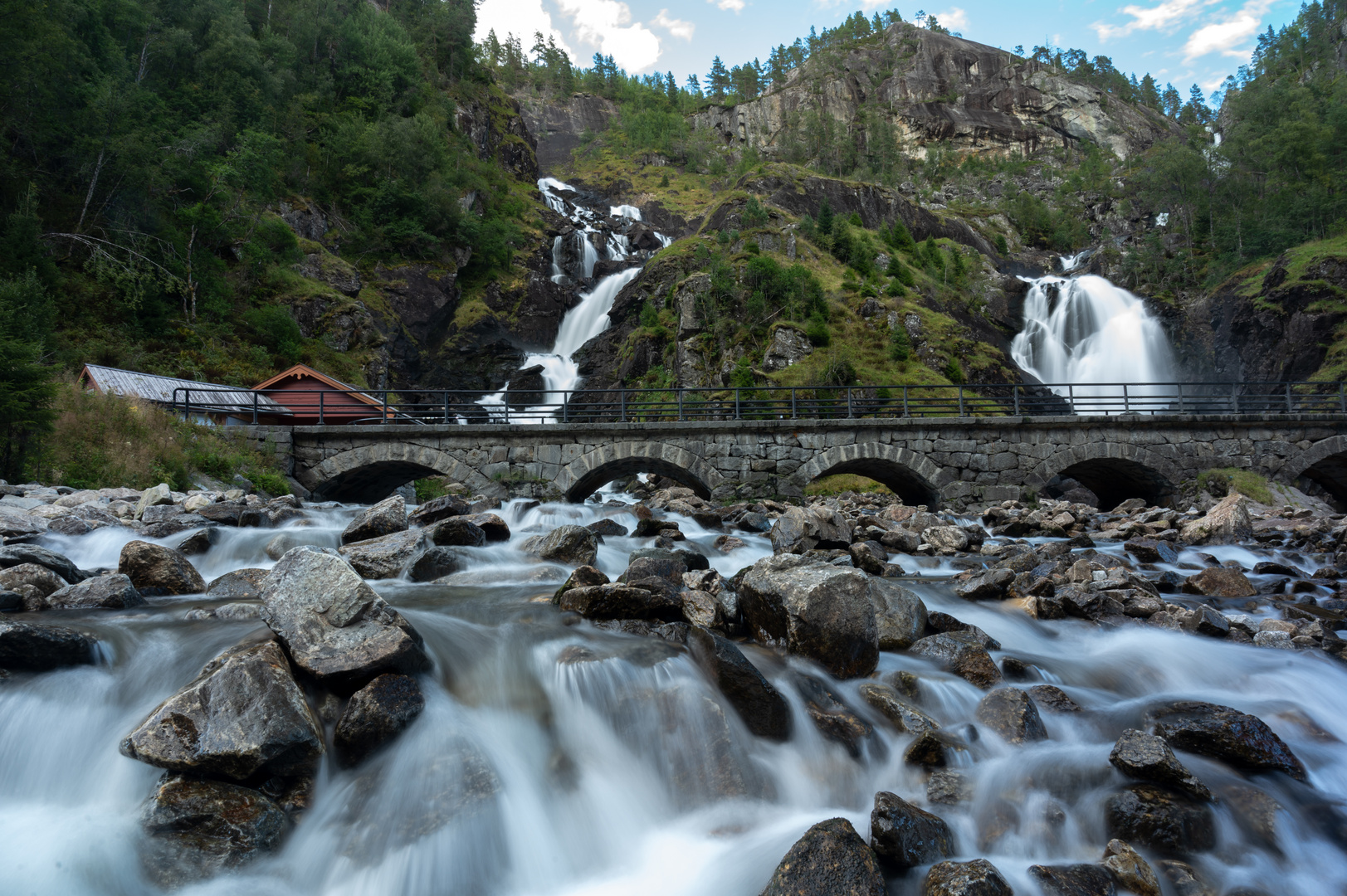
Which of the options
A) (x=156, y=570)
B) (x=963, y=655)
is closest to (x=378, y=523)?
(x=156, y=570)

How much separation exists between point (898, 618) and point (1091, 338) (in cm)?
4324

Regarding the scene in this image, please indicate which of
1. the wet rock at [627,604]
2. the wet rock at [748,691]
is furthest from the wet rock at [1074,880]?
the wet rock at [627,604]

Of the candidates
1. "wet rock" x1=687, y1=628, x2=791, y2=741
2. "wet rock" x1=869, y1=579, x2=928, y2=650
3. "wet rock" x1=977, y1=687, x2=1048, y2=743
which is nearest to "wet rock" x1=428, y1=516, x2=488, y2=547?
"wet rock" x1=687, y1=628, x2=791, y2=741

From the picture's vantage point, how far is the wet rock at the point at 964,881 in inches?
112

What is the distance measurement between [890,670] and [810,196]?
55025 mm

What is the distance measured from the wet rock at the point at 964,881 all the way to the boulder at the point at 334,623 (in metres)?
3.15

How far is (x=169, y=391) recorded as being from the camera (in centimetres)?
2244

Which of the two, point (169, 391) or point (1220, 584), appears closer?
point (1220, 584)

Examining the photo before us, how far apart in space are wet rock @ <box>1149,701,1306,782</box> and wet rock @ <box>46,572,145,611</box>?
8.11m

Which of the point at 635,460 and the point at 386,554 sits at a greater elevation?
the point at 635,460

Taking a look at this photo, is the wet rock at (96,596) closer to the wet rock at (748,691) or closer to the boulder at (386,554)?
the boulder at (386,554)

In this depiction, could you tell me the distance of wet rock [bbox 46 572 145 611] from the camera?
546 centimetres

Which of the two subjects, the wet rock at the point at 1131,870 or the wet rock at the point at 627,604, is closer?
the wet rock at the point at 1131,870

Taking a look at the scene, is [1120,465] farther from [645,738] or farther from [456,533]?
[645,738]
